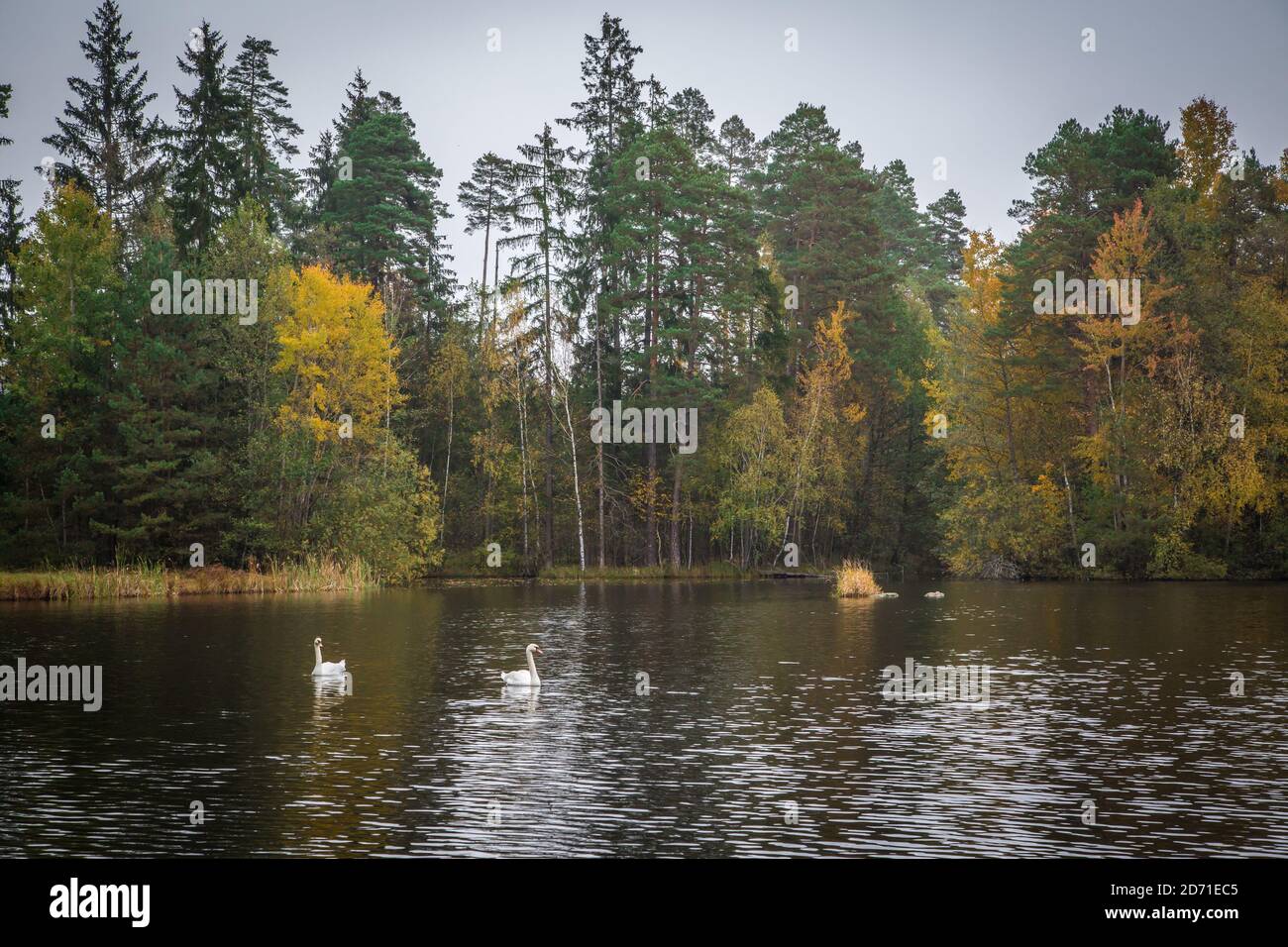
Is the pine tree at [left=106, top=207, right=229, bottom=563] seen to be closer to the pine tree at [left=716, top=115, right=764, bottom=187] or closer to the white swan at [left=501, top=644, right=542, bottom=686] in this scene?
the white swan at [left=501, top=644, right=542, bottom=686]

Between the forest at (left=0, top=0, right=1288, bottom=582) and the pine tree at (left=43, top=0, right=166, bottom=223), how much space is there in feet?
0.60

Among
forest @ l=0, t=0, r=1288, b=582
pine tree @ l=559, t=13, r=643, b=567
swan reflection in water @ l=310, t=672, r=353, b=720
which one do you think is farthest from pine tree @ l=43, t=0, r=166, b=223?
swan reflection in water @ l=310, t=672, r=353, b=720

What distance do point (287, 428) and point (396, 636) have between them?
89.2 ft

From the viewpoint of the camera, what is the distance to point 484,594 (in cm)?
5859

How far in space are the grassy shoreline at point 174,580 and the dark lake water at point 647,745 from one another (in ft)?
41.7

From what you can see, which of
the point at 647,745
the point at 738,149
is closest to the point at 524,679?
the point at 647,745

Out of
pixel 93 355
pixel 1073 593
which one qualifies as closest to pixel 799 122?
pixel 1073 593

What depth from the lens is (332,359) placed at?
65.1m

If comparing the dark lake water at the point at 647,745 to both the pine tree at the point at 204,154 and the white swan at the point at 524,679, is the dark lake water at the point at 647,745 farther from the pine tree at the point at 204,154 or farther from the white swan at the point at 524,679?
the pine tree at the point at 204,154

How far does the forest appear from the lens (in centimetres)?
5944

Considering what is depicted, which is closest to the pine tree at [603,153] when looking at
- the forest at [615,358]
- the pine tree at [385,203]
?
the forest at [615,358]

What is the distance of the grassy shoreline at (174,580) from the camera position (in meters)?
51.1
